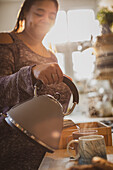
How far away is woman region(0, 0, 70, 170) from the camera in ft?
2.02

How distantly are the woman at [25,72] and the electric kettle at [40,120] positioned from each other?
6 centimetres

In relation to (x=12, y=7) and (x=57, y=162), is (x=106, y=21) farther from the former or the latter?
(x=57, y=162)

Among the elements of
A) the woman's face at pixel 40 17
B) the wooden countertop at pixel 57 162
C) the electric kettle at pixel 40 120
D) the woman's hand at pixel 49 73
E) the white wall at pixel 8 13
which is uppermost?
the white wall at pixel 8 13

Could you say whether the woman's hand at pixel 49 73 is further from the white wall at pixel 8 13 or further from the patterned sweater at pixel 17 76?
the white wall at pixel 8 13

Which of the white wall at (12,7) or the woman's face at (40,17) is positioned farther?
the white wall at (12,7)

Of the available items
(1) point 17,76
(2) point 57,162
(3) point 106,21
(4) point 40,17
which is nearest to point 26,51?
(4) point 40,17

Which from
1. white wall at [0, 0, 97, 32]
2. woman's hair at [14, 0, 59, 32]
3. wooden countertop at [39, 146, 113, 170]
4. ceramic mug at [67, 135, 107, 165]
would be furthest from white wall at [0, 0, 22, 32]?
ceramic mug at [67, 135, 107, 165]

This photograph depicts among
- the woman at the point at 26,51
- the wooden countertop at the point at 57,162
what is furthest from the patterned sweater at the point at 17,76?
the wooden countertop at the point at 57,162

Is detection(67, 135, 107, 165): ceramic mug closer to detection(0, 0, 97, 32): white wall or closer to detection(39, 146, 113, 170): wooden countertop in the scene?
detection(39, 146, 113, 170): wooden countertop

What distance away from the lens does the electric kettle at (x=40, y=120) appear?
0.48 metres

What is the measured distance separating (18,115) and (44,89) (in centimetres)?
40

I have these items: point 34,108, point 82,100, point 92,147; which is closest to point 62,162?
point 92,147

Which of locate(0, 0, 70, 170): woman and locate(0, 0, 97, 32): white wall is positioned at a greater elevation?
locate(0, 0, 97, 32): white wall

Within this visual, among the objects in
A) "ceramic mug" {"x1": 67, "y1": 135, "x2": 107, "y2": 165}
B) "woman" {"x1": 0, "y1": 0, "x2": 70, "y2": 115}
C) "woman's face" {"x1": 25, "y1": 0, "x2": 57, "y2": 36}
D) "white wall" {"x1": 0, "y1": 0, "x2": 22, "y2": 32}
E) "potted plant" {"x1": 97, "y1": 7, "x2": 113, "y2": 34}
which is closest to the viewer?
"ceramic mug" {"x1": 67, "y1": 135, "x2": 107, "y2": 165}
